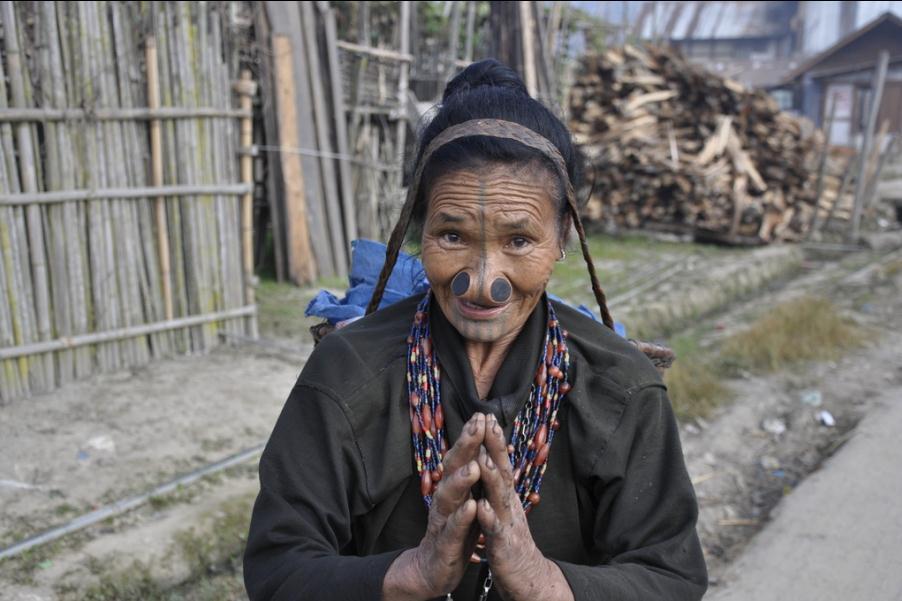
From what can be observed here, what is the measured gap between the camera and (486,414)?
1435mm

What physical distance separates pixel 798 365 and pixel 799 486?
1.83 meters

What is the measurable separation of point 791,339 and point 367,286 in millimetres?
4489

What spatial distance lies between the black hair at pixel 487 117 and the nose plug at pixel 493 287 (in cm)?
20

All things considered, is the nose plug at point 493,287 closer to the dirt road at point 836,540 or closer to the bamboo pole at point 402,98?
the dirt road at point 836,540

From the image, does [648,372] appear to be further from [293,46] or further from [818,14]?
[818,14]

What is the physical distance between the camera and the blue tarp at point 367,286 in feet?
6.71

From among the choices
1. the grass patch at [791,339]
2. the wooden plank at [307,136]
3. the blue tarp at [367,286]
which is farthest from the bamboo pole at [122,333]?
the grass patch at [791,339]

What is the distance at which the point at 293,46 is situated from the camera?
6738 millimetres

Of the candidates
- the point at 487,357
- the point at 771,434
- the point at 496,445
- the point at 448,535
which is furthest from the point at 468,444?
the point at 771,434

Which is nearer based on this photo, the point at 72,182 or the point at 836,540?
the point at 836,540

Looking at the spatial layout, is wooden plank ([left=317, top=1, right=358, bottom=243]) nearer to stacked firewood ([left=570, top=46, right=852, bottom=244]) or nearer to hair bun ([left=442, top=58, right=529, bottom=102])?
stacked firewood ([left=570, top=46, right=852, bottom=244])

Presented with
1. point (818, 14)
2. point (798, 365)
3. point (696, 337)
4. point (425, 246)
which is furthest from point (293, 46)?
point (818, 14)

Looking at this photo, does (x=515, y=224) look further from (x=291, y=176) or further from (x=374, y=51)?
(x=374, y=51)

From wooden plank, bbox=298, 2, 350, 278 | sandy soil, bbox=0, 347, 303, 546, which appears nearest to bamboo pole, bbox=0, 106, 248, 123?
sandy soil, bbox=0, 347, 303, 546
